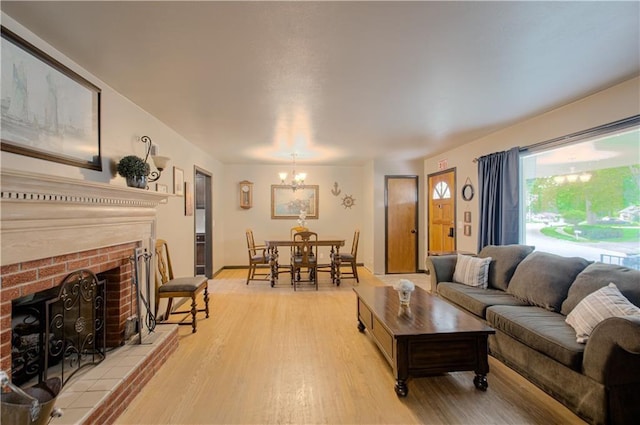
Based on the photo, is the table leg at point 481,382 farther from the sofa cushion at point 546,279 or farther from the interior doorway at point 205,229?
the interior doorway at point 205,229

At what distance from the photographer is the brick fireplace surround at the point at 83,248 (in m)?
1.51

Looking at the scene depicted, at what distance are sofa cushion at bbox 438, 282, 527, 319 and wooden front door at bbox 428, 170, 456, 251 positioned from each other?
1.84 m

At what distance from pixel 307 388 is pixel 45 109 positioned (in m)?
2.61

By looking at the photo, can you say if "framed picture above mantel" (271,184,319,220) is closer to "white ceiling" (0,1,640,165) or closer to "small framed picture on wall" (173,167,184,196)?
"small framed picture on wall" (173,167,184,196)

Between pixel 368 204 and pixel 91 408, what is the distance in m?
5.67

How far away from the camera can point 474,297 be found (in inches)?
121

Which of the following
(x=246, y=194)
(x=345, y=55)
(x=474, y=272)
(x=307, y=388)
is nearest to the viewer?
(x=345, y=55)

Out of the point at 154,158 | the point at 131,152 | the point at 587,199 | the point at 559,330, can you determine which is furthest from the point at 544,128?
the point at 131,152

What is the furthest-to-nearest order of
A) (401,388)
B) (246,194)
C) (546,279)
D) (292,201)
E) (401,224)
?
(292,201)
(246,194)
(401,224)
(546,279)
(401,388)

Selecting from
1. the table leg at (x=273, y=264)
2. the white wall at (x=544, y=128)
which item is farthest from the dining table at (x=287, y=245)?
the white wall at (x=544, y=128)

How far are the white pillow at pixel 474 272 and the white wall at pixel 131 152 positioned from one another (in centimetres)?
368

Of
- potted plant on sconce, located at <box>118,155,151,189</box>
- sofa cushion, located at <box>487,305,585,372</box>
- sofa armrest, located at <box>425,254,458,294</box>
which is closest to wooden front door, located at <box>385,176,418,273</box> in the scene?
sofa armrest, located at <box>425,254,458,294</box>

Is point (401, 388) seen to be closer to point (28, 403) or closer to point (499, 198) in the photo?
point (28, 403)

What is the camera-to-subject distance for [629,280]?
2223mm
